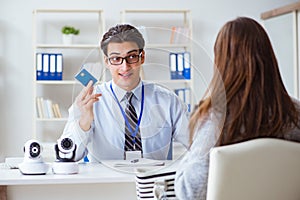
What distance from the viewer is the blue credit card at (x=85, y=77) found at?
2.24 m

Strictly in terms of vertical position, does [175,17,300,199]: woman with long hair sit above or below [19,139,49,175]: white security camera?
above

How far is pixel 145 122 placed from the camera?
2.15 meters

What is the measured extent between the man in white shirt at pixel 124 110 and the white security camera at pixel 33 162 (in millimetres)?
355

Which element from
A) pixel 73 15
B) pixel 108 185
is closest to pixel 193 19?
pixel 73 15

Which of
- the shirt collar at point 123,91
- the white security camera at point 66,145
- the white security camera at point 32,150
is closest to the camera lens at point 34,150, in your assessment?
the white security camera at point 32,150

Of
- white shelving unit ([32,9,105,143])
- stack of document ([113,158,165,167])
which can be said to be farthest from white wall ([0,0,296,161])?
stack of document ([113,158,165,167])

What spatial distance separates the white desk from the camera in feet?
8.21

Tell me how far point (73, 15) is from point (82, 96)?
3385 millimetres

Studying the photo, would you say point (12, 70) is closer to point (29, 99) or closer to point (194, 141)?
point (29, 99)

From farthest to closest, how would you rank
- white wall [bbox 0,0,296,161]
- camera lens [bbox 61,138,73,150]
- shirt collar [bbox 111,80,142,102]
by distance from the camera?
1. white wall [bbox 0,0,296,161]
2. camera lens [bbox 61,138,73,150]
3. shirt collar [bbox 111,80,142,102]

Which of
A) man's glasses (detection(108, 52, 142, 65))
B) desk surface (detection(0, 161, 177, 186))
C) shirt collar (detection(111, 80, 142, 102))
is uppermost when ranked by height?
man's glasses (detection(108, 52, 142, 65))

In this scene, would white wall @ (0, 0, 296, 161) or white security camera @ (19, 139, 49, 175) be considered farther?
white wall @ (0, 0, 296, 161)

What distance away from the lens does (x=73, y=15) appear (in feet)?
18.1

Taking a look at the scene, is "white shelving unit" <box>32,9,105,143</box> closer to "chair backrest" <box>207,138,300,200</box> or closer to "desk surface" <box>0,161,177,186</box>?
"desk surface" <box>0,161,177,186</box>
